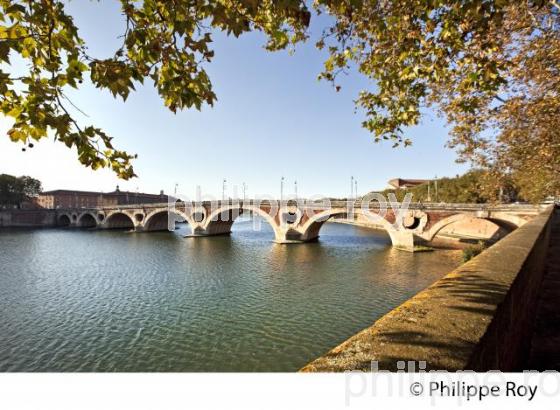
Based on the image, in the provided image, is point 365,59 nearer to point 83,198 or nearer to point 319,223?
point 319,223

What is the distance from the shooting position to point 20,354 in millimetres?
11273

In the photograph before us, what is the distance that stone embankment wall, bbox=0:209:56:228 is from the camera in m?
83.6

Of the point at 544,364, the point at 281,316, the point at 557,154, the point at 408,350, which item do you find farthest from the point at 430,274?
the point at 408,350

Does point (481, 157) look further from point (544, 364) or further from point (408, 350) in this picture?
point (408, 350)

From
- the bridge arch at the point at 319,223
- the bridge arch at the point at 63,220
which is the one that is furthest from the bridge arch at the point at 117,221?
the bridge arch at the point at 319,223

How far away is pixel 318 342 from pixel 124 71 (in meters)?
11.6

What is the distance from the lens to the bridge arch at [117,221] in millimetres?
70438

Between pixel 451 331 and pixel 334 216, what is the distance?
40.0 metres

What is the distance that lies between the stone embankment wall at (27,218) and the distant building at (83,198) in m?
18.4

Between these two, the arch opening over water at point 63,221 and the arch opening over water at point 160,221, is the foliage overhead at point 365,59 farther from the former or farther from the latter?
the arch opening over water at point 63,221

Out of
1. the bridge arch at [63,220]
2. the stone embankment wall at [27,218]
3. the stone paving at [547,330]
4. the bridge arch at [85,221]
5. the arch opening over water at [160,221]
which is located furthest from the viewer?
the bridge arch at [63,220]

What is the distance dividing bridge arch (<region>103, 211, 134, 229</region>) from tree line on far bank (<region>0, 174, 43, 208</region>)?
35.4m

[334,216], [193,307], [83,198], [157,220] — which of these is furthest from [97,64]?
[83,198]

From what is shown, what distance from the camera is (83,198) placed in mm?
109375
